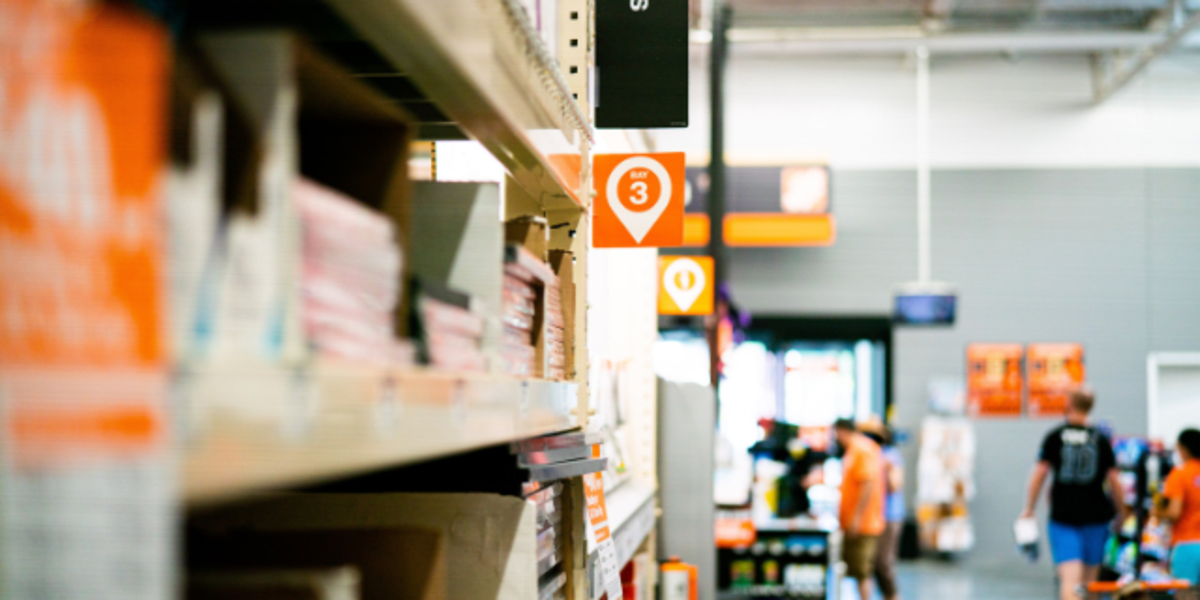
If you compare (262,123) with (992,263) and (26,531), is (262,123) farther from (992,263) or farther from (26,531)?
(992,263)

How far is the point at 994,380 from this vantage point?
1368 centimetres

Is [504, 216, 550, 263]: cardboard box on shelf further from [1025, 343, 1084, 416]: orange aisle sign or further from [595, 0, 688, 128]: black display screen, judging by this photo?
[1025, 343, 1084, 416]: orange aisle sign

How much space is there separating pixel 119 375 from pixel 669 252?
13.3m

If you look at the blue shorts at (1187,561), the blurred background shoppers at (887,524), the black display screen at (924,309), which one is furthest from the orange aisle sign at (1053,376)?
the blue shorts at (1187,561)

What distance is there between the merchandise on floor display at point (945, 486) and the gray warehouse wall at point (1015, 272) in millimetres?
450

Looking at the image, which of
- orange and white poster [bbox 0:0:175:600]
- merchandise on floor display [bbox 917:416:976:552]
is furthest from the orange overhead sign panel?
orange and white poster [bbox 0:0:175:600]

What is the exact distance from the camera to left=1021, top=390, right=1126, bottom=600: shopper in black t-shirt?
7445mm

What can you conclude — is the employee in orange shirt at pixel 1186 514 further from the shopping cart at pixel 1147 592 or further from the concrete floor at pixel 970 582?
the concrete floor at pixel 970 582

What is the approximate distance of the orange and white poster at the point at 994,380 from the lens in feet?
44.8

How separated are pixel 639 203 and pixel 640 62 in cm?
82

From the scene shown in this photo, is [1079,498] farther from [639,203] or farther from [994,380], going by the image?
[994,380]

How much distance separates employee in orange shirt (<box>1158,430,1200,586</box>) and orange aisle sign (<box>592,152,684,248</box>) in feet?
13.8

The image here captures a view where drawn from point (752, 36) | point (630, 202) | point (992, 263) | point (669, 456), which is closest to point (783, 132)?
point (752, 36)

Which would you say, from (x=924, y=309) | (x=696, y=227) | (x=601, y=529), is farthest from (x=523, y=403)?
(x=924, y=309)
